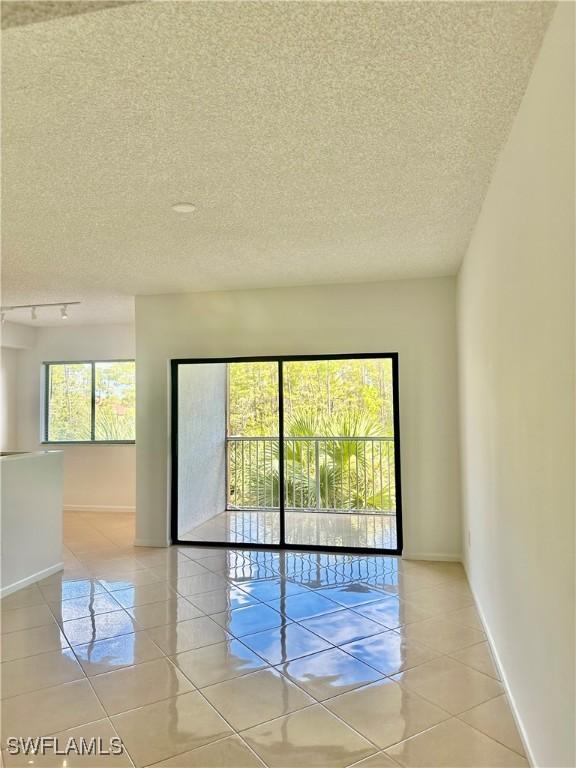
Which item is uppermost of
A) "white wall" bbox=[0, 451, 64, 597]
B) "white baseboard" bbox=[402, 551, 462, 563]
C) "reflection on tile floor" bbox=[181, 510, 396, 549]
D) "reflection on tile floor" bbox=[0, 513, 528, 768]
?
"white wall" bbox=[0, 451, 64, 597]

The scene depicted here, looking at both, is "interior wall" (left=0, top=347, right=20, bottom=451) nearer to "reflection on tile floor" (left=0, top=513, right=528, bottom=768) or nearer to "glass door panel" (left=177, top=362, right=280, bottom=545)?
"glass door panel" (left=177, top=362, right=280, bottom=545)

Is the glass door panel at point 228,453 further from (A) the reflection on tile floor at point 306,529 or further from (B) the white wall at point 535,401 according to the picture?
(B) the white wall at point 535,401

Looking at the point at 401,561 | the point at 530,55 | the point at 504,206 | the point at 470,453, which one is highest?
the point at 530,55

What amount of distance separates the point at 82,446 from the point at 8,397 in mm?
1306

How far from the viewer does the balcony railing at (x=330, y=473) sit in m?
5.72

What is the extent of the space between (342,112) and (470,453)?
2620 millimetres

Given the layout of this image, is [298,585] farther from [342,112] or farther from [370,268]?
[342,112]

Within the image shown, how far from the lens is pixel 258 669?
8.80 ft

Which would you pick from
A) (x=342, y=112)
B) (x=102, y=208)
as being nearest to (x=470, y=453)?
(x=342, y=112)

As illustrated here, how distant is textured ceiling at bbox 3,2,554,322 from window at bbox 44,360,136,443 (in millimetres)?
3505

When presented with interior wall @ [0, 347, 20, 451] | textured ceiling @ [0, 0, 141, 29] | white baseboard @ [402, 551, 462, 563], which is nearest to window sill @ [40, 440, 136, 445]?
interior wall @ [0, 347, 20, 451]

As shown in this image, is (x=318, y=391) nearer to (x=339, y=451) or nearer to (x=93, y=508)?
(x=339, y=451)

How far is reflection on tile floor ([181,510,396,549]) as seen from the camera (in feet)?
17.1

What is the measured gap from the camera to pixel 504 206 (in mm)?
2352
